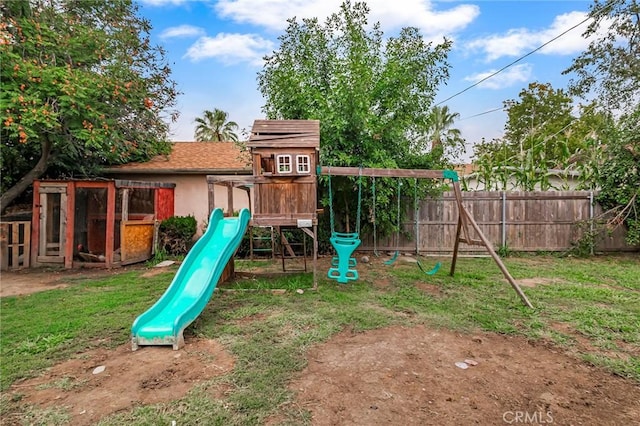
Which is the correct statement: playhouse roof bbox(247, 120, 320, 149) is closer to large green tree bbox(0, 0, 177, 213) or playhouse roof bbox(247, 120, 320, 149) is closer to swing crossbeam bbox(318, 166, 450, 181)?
swing crossbeam bbox(318, 166, 450, 181)

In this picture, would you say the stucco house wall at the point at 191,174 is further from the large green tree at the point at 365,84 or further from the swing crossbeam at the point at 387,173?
the swing crossbeam at the point at 387,173

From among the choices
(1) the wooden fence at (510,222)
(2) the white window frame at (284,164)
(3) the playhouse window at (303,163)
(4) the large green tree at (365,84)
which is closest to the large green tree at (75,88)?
(4) the large green tree at (365,84)

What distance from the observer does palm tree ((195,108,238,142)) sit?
2502cm

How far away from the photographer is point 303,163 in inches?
208

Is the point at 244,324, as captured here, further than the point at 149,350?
Yes

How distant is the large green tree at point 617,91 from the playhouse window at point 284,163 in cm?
828

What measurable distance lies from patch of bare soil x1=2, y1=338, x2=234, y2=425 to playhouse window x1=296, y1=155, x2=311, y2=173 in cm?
293

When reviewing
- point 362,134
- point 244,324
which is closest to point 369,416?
point 244,324

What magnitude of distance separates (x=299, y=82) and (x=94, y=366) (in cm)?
684

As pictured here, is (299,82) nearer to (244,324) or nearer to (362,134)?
(362,134)

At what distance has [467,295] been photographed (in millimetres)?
→ 5152

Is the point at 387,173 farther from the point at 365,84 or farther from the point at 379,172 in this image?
the point at 365,84

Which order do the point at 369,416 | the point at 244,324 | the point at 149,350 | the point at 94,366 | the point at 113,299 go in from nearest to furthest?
the point at 369,416 < the point at 94,366 < the point at 149,350 < the point at 244,324 < the point at 113,299

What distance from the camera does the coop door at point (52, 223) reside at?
24.7ft
